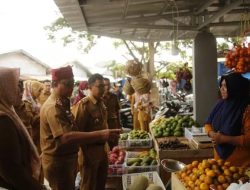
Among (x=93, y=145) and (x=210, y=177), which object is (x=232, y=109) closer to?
(x=210, y=177)

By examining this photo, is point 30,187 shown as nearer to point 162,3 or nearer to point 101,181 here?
point 101,181

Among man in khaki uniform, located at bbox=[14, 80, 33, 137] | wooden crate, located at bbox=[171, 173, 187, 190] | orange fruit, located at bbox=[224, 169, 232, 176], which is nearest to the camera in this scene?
orange fruit, located at bbox=[224, 169, 232, 176]

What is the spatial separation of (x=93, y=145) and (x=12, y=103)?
2.05 meters

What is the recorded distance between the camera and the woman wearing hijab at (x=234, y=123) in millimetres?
4098

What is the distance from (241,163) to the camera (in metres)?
4.15

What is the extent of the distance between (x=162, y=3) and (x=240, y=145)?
347 cm

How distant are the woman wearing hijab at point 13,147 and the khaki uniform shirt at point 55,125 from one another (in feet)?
3.07

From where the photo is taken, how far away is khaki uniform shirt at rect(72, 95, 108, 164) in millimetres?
4520

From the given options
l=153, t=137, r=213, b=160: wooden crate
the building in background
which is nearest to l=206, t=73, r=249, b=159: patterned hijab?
l=153, t=137, r=213, b=160: wooden crate

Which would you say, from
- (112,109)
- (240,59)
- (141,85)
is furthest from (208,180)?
(141,85)

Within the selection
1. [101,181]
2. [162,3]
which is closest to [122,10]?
[162,3]

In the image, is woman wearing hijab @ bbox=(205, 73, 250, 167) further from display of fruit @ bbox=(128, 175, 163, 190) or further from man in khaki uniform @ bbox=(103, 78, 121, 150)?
man in khaki uniform @ bbox=(103, 78, 121, 150)

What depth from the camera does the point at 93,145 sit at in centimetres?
452

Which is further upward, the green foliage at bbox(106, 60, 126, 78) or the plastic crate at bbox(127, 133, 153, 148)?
the green foliage at bbox(106, 60, 126, 78)
